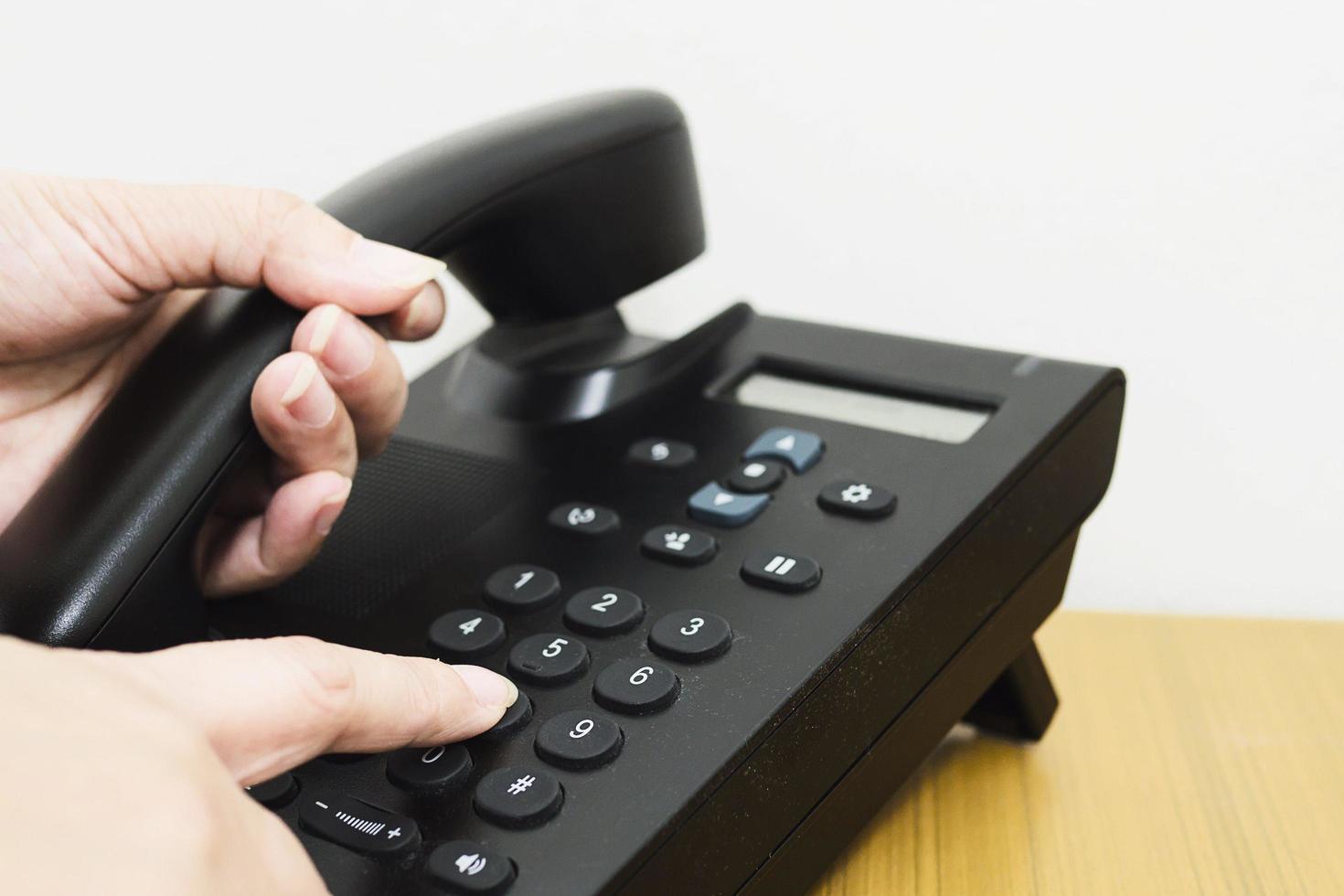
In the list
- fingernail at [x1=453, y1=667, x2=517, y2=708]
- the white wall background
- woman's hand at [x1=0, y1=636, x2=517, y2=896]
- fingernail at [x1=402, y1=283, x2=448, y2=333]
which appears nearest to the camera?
woman's hand at [x1=0, y1=636, x2=517, y2=896]

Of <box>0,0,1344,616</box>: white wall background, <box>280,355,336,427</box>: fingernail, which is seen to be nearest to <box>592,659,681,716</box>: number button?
<box>280,355,336,427</box>: fingernail

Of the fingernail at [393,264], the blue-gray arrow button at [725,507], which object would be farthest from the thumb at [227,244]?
the blue-gray arrow button at [725,507]

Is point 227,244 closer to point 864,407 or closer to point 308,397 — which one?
point 308,397

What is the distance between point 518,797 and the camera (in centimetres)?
29

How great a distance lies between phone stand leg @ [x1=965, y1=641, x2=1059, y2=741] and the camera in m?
0.46

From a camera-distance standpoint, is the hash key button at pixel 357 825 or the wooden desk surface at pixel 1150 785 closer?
the hash key button at pixel 357 825

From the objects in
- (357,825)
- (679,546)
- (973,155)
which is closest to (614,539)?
(679,546)

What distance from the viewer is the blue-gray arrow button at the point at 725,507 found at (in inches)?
15.3

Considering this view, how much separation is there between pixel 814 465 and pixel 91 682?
0.77ft

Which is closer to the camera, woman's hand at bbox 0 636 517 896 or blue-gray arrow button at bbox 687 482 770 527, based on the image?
woman's hand at bbox 0 636 517 896

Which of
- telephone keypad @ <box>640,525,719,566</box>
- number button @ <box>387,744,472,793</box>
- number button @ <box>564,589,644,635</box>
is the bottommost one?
telephone keypad @ <box>640,525,719,566</box>

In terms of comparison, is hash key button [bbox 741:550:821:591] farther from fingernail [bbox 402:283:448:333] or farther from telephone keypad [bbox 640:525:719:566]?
fingernail [bbox 402:283:448:333]

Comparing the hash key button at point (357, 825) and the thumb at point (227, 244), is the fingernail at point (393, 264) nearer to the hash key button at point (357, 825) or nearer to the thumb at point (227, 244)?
the thumb at point (227, 244)

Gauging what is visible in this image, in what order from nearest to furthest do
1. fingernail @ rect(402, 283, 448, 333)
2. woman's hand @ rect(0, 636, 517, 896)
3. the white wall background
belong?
woman's hand @ rect(0, 636, 517, 896), fingernail @ rect(402, 283, 448, 333), the white wall background
